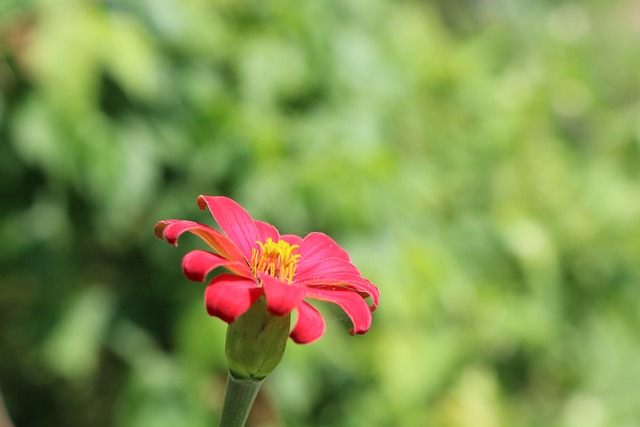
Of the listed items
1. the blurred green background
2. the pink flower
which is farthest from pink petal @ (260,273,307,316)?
the blurred green background

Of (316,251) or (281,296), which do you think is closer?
(281,296)

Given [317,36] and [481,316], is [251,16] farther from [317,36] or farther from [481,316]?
[481,316]

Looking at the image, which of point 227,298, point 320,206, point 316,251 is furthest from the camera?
point 320,206

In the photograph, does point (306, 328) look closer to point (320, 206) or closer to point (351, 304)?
point (351, 304)

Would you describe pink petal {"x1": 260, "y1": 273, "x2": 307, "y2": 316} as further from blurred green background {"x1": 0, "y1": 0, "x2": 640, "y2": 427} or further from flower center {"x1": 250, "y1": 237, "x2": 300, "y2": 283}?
blurred green background {"x1": 0, "y1": 0, "x2": 640, "y2": 427}

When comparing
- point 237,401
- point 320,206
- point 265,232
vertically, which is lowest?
point 237,401

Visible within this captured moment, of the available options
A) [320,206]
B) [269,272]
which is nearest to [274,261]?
[269,272]

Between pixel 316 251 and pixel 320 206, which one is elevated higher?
pixel 320 206

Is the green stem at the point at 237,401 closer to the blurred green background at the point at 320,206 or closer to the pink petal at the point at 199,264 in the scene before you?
the pink petal at the point at 199,264
